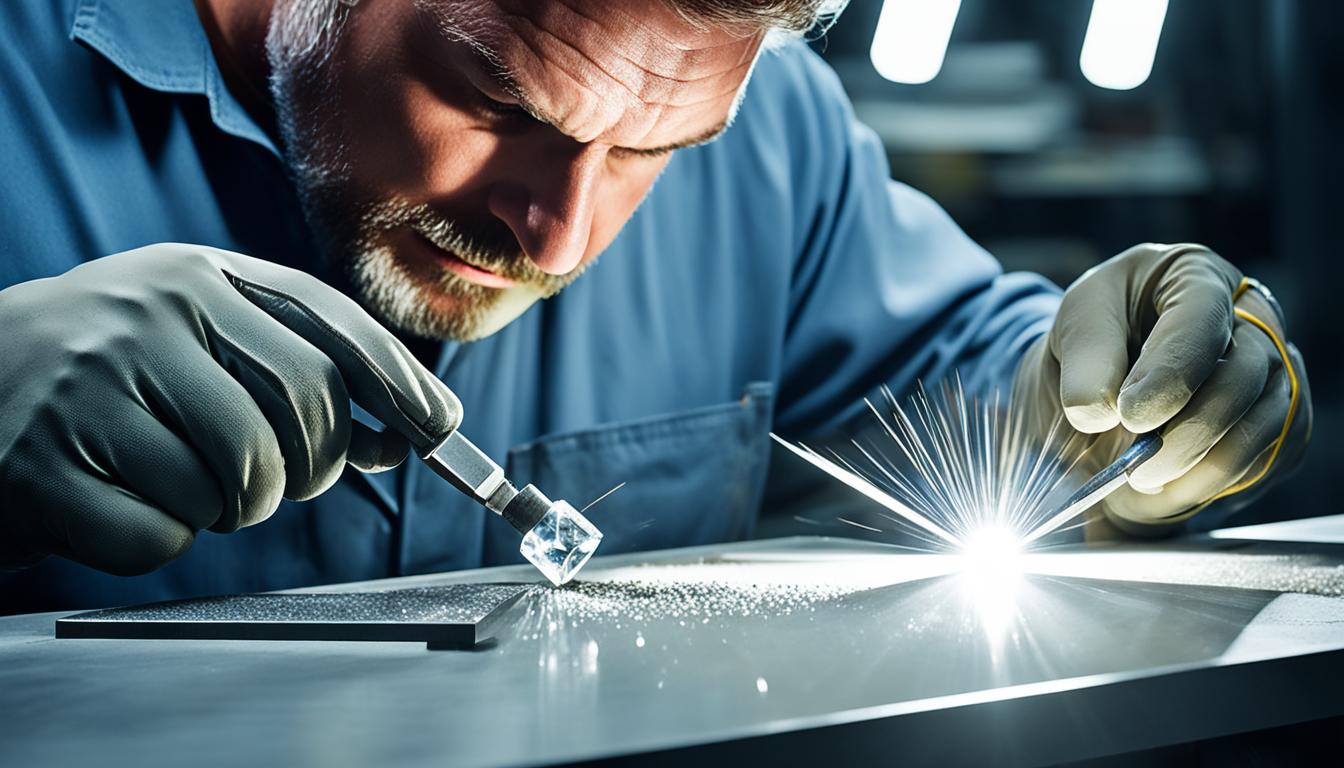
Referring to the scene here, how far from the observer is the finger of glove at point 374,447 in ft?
2.96

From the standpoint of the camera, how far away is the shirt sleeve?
163cm

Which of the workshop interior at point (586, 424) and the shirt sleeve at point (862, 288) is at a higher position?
the shirt sleeve at point (862, 288)

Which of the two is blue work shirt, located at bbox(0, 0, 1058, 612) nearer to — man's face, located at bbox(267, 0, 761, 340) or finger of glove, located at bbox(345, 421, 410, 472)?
man's face, located at bbox(267, 0, 761, 340)

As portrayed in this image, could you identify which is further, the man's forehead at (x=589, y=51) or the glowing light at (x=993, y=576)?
the man's forehead at (x=589, y=51)

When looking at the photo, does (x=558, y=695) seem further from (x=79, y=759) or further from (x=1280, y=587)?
(x=1280, y=587)

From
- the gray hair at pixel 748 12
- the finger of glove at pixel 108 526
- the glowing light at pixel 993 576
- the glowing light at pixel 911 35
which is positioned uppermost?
the glowing light at pixel 911 35

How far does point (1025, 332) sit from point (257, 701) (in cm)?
120

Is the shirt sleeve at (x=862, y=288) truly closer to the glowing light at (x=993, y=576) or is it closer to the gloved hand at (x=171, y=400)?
the glowing light at (x=993, y=576)

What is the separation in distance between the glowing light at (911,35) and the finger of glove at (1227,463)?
696 mm

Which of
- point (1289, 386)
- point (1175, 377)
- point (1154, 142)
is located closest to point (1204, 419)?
point (1175, 377)

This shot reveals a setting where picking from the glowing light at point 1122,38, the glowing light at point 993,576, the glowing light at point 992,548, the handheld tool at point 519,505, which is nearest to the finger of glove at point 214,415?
the handheld tool at point 519,505

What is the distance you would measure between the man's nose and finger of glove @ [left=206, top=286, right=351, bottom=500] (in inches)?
12.1

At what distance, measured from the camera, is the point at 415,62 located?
3.57 feet

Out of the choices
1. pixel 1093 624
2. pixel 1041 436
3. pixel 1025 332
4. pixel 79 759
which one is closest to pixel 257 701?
pixel 79 759
